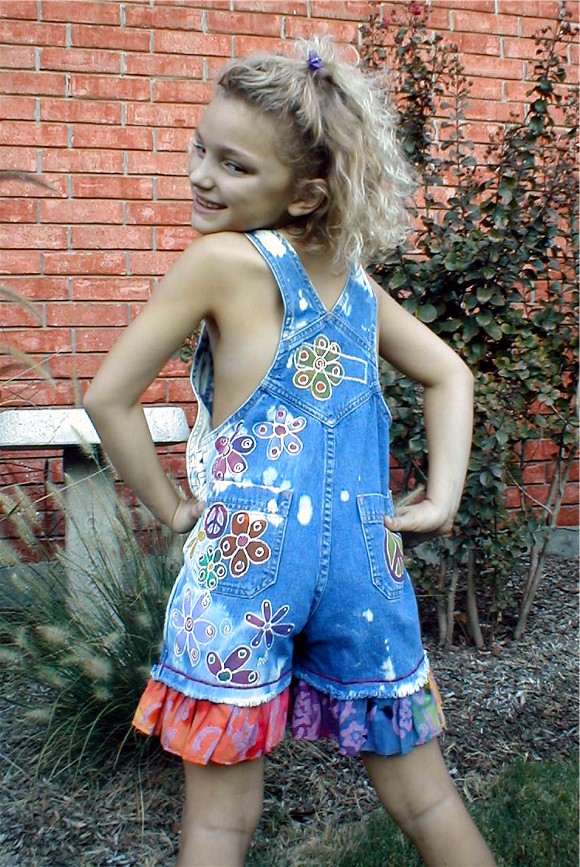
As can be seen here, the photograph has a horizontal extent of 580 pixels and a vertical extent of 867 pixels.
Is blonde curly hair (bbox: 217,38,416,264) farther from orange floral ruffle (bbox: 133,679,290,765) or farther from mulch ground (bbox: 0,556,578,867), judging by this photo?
mulch ground (bbox: 0,556,578,867)

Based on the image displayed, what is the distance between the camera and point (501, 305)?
3283 millimetres

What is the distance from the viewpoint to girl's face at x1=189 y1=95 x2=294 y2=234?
167 cm

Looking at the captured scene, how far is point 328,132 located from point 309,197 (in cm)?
12

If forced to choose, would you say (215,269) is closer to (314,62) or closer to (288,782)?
(314,62)

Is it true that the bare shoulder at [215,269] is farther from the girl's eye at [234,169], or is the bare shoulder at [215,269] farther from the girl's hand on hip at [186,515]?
the girl's hand on hip at [186,515]

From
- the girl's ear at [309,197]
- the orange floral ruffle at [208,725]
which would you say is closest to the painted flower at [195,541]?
the orange floral ruffle at [208,725]

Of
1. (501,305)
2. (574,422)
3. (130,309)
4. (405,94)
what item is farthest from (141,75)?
(574,422)

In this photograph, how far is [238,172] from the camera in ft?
5.54

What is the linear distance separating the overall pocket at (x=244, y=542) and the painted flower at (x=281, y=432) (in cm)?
7

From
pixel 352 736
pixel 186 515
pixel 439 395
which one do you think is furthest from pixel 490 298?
pixel 352 736

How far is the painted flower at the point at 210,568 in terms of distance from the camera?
161 cm

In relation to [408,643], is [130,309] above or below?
above

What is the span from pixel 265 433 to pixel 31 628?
1.73 metres

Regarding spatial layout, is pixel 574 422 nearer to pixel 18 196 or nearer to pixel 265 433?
pixel 265 433
